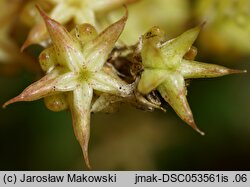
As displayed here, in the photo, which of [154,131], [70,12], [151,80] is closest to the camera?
[151,80]

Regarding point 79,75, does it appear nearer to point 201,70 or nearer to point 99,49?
point 99,49

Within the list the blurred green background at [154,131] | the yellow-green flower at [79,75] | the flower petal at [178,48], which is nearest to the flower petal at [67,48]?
the yellow-green flower at [79,75]

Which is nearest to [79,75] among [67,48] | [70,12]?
[67,48]

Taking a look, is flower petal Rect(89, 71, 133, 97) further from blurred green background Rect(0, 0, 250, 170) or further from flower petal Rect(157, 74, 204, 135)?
blurred green background Rect(0, 0, 250, 170)

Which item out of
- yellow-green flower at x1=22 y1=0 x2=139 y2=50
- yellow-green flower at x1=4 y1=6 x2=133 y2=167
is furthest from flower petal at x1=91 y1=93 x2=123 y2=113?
yellow-green flower at x1=22 y1=0 x2=139 y2=50

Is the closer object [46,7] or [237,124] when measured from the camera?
[46,7]

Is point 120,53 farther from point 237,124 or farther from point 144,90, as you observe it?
point 237,124

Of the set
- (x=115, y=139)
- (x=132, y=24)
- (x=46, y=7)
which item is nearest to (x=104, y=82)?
(x=46, y=7)
